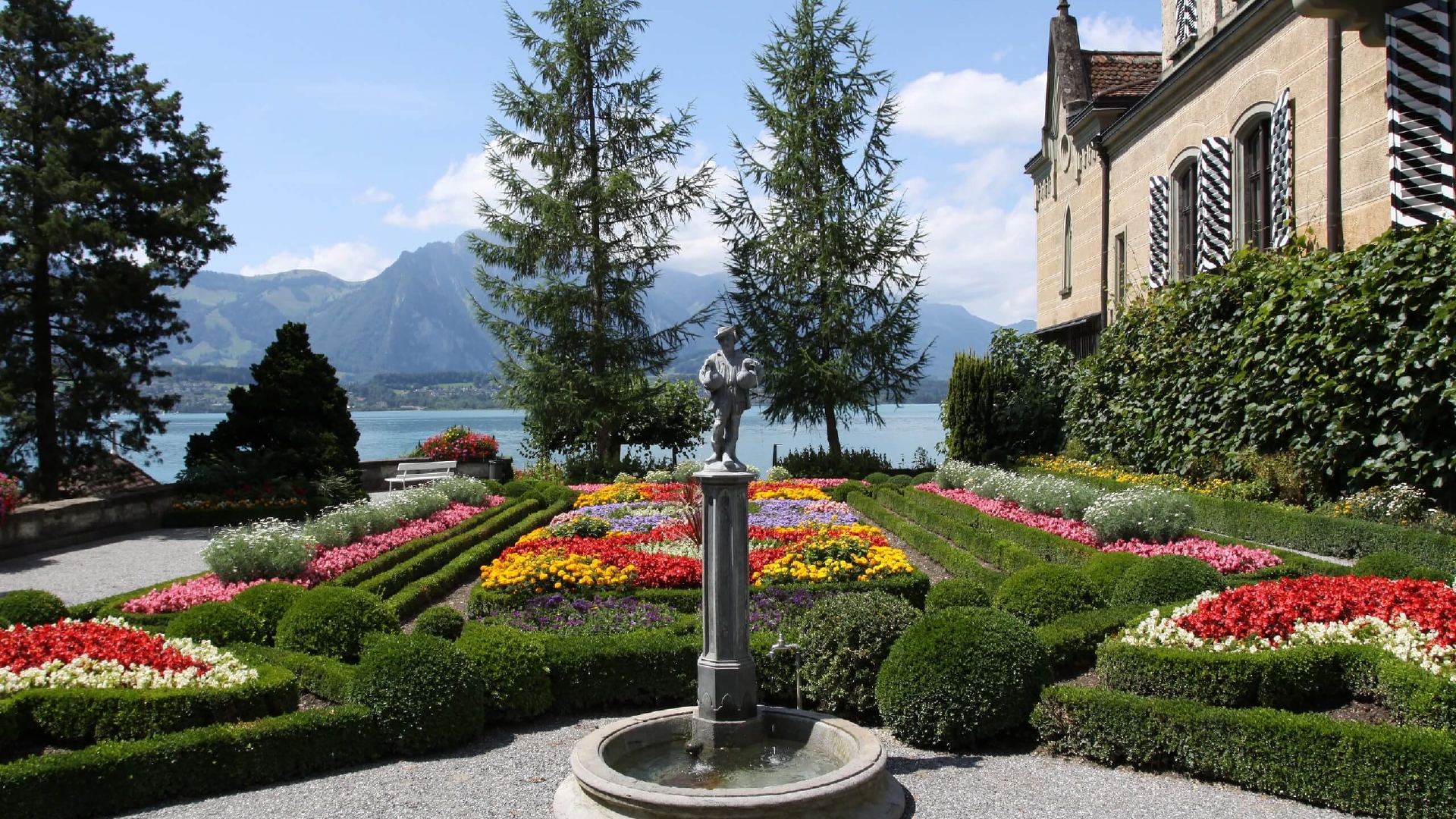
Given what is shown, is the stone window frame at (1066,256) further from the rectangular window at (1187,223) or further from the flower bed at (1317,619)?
the flower bed at (1317,619)

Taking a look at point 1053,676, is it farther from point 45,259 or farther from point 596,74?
point 596,74

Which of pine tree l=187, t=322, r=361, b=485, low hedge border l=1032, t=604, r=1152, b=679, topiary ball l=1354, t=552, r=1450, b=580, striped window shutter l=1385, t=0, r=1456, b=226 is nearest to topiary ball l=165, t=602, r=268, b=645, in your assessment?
low hedge border l=1032, t=604, r=1152, b=679

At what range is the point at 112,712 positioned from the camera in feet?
19.1

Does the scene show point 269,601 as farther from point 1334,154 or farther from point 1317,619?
point 1334,154

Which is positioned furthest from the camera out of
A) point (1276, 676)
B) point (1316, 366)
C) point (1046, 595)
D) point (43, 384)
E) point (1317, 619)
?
point (43, 384)

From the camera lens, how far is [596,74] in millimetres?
25078

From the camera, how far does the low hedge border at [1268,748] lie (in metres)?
4.79

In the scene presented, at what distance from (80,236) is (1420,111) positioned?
1842 centimetres

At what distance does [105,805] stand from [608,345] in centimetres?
1970

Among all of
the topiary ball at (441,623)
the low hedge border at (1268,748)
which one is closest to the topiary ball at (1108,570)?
the low hedge border at (1268,748)

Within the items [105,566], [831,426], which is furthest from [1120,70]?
[105,566]

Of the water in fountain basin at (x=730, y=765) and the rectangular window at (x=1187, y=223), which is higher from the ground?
the rectangular window at (x=1187, y=223)

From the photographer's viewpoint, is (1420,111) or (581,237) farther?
(581,237)

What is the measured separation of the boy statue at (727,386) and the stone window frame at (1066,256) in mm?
21927
